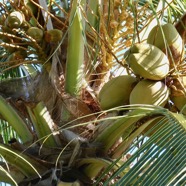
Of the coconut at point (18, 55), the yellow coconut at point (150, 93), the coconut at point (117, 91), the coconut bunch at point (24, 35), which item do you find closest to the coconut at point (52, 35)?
the coconut bunch at point (24, 35)

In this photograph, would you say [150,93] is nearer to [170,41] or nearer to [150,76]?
[150,76]

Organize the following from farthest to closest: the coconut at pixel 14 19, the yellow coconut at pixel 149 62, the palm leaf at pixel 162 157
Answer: the coconut at pixel 14 19
the yellow coconut at pixel 149 62
the palm leaf at pixel 162 157

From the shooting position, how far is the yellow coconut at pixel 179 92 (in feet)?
5.31

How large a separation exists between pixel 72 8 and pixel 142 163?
76 cm

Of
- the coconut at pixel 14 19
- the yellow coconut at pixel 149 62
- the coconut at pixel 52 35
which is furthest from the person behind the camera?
the coconut at pixel 52 35

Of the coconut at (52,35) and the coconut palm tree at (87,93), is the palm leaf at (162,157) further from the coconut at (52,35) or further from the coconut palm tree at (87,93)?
the coconut at (52,35)

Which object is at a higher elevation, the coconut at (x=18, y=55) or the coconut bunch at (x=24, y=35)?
the coconut bunch at (x=24, y=35)

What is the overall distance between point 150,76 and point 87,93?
0.44m

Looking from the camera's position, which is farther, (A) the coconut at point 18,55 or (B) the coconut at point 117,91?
(A) the coconut at point 18,55

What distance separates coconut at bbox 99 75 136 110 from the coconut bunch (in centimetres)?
39

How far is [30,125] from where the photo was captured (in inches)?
77.2

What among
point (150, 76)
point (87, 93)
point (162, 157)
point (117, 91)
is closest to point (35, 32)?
point (87, 93)

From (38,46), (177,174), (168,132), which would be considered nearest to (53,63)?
(38,46)

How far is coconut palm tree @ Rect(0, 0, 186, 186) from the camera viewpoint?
159 centimetres
